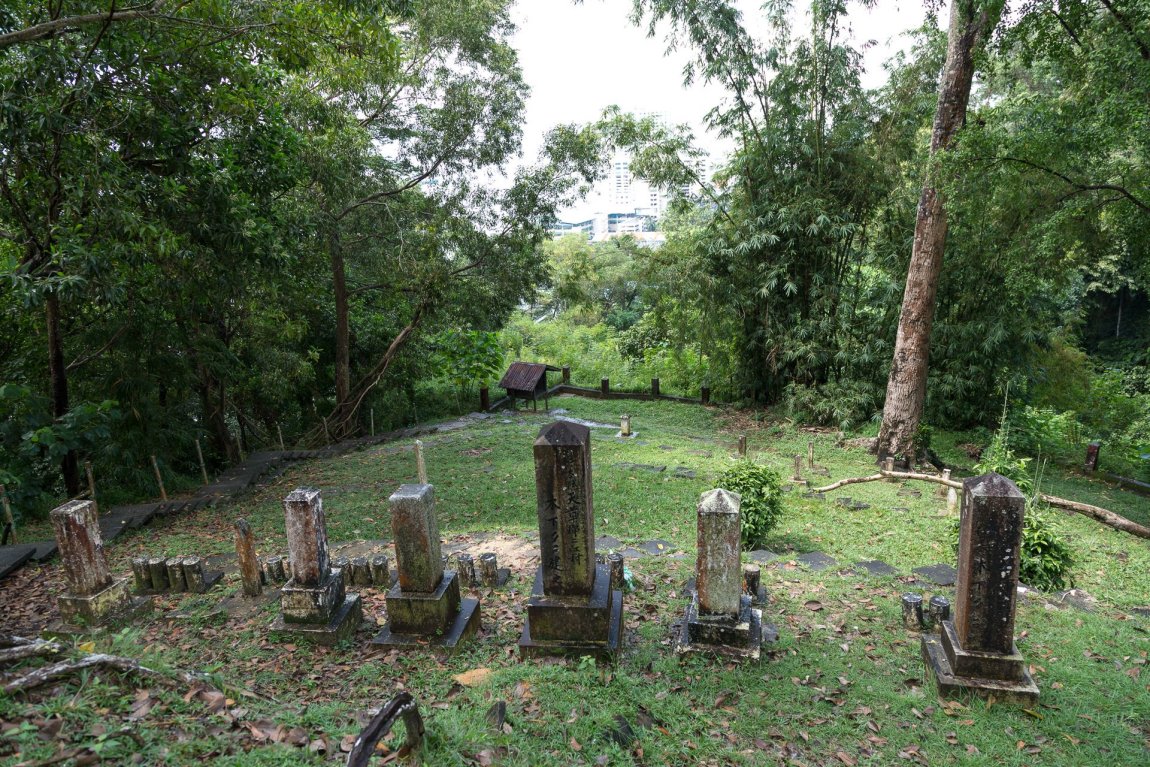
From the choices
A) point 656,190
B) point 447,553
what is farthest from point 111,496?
point 656,190

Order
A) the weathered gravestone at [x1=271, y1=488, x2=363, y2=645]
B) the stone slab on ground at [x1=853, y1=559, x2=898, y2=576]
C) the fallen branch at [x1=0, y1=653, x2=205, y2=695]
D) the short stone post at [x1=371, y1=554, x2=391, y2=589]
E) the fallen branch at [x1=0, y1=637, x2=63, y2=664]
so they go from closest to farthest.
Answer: the fallen branch at [x1=0, y1=653, x2=205, y2=695] < the fallen branch at [x1=0, y1=637, x2=63, y2=664] < the weathered gravestone at [x1=271, y1=488, x2=363, y2=645] < the short stone post at [x1=371, y1=554, x2=391, y2=589] < the stone slab on ground at [x1=853, y1=559, x2=898, y2=576]

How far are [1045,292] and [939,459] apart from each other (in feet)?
15.0

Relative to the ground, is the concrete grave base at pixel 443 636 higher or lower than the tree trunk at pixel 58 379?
lower

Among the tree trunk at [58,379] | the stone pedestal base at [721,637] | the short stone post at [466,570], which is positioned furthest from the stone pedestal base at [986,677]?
the tree trunk at [58,379]

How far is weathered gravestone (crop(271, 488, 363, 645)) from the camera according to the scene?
180 inches

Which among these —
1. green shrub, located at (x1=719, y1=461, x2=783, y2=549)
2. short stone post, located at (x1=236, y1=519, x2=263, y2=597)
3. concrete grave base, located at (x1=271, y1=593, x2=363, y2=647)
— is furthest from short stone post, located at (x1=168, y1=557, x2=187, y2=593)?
green shrub, located at (x1=719, y1=461, x2=783, y2=549)

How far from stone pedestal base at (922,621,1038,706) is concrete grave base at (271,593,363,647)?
13.9 feet

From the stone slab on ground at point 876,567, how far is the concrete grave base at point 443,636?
3.87 metres

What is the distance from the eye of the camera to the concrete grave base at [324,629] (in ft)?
14.9

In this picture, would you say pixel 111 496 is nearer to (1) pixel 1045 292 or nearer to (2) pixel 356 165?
(2) pixel 356 165

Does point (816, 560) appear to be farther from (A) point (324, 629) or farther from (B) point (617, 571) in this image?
(A) point (324, 629)

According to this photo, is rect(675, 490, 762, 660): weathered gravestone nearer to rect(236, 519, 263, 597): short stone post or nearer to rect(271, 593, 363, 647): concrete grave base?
rect(271, 593, 363, 647): concrete grave base

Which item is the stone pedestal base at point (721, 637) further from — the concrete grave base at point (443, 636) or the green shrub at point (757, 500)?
the green shrub at point (757, 500)

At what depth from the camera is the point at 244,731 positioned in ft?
9.59
